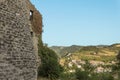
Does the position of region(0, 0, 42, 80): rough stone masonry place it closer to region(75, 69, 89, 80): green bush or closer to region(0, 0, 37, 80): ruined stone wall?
region(0, 0, 37, 80): ruined stone wall

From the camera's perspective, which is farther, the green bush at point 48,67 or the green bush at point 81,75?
the green bush at point 81,75

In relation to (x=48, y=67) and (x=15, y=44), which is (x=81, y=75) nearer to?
(x=48, y=67)

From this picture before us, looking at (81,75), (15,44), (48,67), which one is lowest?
(81,75)

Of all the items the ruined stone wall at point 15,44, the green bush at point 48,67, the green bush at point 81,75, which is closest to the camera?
the ruined stone wall at point 15,44

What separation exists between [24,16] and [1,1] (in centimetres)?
240

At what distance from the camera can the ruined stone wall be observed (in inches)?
629

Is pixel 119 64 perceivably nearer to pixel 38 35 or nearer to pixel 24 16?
pixel 38 35

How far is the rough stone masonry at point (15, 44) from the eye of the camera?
629 inches

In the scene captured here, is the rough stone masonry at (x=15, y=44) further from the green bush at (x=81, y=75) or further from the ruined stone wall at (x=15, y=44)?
the green bush at (x=81, y=75)

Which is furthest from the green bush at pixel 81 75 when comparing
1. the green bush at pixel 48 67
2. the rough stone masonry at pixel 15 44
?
the rough stone masonry at pixel 15 44

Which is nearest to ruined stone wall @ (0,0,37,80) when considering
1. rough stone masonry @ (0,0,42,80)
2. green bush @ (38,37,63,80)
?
rough stone masonry @ (0,0,42,80)

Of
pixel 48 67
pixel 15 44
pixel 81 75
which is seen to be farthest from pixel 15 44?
pixel 81 75

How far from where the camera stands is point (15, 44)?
16.9 m

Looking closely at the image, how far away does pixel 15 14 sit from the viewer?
17.2 metres
